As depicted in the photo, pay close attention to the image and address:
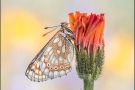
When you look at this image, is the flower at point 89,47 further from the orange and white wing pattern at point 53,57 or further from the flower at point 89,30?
the orange and white wing pattern at point 53,57

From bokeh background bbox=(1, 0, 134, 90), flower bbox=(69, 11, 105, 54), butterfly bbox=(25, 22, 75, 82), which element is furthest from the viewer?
bokeh background bbox=(1, 0, 134, 90)

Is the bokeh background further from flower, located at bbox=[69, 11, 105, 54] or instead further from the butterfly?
flower, located at bbox=[69, 11, 105, 54]

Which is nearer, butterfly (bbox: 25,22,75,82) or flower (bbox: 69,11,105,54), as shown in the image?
flower (bbox: 69,11,105,54)

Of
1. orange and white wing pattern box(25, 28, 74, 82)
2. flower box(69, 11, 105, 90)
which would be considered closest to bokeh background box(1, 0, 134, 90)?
orange and white wing pattern box(25, 28, 74, 82)

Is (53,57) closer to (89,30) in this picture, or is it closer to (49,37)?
(89,30)

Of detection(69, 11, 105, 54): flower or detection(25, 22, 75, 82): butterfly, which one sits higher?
detection(69, 11, 105, 54): flower

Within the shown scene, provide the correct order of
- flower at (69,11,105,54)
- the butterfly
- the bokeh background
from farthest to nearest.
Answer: the bokeh background < the butterfly < flower at (69,11,105,54)

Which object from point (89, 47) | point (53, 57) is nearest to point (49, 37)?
point (53, 57)
